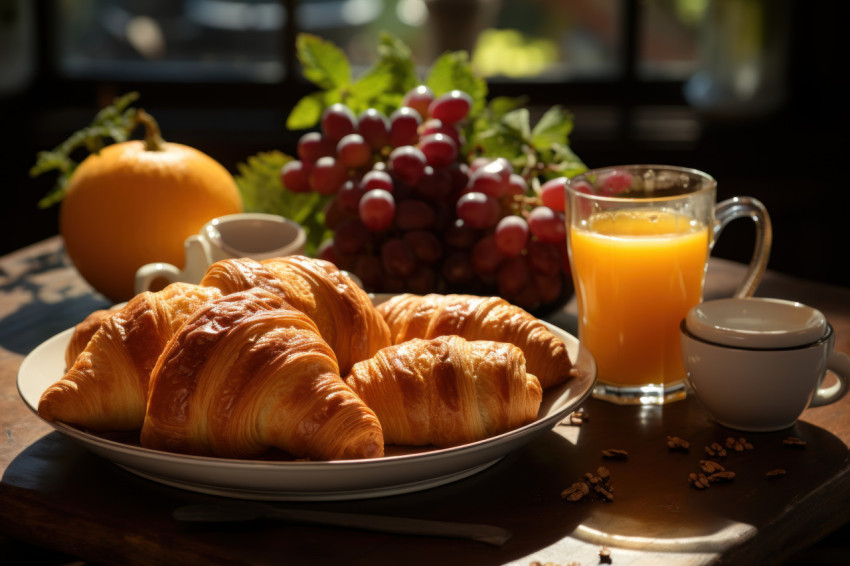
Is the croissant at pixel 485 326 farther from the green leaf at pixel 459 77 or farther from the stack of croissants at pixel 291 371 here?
the green leaf at pixel 459 77

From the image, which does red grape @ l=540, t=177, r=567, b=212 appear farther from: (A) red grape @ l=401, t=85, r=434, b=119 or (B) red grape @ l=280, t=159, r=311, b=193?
(B) red grape @ l=280, t=159, r=311, b=193

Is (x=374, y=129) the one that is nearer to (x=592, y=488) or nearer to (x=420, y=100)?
(x=420, y=100)

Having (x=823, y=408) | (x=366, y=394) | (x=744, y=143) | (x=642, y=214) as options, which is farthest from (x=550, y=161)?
(x=744, y=143)

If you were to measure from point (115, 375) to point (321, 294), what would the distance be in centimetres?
19

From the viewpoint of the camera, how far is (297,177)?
1.36 m

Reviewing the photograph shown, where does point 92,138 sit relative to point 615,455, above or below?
above

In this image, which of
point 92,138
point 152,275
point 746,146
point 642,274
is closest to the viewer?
point 642,274

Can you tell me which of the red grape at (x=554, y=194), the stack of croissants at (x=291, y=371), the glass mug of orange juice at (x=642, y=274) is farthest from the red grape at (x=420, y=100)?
the stack of croissants at (x=291, y=371)

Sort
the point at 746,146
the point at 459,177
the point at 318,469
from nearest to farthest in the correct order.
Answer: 1. the point at 318,469
2. the point at 459,177
3. the point at 746,146

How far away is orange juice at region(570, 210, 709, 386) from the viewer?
1.02m

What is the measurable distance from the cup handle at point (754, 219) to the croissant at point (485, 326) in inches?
10.1

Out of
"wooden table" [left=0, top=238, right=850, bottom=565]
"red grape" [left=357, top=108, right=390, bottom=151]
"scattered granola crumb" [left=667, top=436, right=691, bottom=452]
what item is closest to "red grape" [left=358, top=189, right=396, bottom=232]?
"red grape" [left=357, top=108, right=390, bottom=151]

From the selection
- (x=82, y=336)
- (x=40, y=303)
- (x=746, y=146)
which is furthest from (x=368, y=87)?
(x=746, y=146)

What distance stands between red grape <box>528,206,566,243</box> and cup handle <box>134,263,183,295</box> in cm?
42
